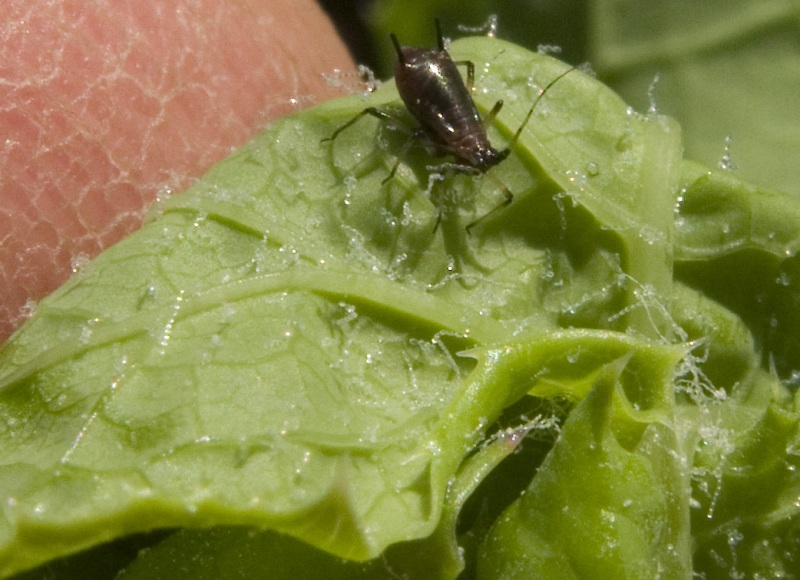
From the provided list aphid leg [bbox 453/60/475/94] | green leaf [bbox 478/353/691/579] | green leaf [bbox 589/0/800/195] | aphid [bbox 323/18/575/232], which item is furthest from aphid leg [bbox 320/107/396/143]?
green leaf [bbox 589/0/800/195]

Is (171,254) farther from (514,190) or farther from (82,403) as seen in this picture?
(514,190)

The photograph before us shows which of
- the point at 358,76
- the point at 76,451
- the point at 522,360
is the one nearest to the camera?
the point at 76,451

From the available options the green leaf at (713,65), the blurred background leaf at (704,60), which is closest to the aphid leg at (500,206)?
the blurred background leaf at (704,60)

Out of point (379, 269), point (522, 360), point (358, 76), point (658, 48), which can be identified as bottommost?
point (658, 48)

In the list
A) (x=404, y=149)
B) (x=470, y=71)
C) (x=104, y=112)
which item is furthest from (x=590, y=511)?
(x=104, y=112)

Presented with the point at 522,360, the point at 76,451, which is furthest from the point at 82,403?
the point at 522,360

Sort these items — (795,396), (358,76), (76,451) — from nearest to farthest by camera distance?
1. (76,451)
2. (795,396)
3. (358,76)

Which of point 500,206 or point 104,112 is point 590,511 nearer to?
point 500,206
